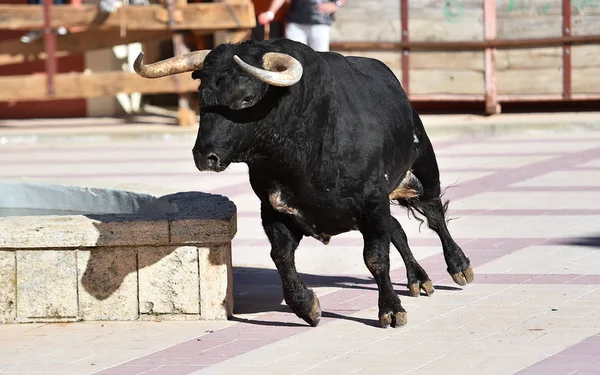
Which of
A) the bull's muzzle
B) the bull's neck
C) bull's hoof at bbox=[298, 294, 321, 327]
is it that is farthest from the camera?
bull's hoof at bbox=[298, 294, 321, 327]

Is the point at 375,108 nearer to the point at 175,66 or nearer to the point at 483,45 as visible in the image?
the point at 175,66

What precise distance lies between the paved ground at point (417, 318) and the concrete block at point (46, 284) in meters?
0.10

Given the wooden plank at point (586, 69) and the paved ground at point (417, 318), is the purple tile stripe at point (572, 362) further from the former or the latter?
the wooden plank at point (586, 69)

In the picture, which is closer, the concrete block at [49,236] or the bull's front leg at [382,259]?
the bull's front leg at [382,259]

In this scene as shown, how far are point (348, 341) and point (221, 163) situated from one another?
1.09m

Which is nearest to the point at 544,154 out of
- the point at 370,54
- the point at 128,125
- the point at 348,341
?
the point at 370,54

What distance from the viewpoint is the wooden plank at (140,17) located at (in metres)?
16.4

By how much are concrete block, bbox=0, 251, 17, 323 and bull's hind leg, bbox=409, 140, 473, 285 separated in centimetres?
236

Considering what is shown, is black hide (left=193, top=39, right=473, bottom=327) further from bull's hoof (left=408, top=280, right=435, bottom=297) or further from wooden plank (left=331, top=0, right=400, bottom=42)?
wooden plank (left=331, top=0, right=400, bottom=42)

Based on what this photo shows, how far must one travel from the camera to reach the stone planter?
6.82 m

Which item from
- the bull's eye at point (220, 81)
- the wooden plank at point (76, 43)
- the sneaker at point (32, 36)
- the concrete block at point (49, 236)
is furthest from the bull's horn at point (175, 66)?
the sneaker at point (32, 36)

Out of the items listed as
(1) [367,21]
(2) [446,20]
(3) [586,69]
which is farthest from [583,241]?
(1) [367,21]

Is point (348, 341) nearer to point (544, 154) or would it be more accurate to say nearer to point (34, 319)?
point (34, 319)

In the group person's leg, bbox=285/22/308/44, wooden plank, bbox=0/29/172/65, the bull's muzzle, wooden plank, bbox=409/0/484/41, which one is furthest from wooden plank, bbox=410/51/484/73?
the bull's muzzle
